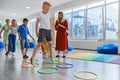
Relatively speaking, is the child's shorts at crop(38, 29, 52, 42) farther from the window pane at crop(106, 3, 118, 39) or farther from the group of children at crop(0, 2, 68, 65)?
the window pane at crop(106, 3, 118, 39)

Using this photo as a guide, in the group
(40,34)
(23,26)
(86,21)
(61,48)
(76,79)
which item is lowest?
(76,79)

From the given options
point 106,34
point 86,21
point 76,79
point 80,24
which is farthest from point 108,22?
point 76,79

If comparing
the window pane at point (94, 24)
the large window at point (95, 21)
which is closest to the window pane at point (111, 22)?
the large window at point (95, 21)

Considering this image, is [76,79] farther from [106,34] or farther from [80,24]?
→ [80,24]

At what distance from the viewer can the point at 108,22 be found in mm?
6988

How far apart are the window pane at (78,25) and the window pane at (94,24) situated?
43cm

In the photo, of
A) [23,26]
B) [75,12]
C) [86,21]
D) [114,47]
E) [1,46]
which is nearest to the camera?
[23,26]

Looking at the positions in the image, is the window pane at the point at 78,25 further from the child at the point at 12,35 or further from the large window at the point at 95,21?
the child at the point at 12,35

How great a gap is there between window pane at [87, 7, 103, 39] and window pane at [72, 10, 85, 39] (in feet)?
1.41

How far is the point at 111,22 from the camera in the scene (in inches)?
274

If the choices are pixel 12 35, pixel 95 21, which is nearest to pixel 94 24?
pixel 95 21

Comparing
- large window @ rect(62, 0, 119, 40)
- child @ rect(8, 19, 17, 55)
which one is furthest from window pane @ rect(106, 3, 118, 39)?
child @ rect(8, 19, 17, 55)

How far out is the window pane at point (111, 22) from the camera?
681cm

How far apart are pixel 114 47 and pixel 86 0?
9.62ft
